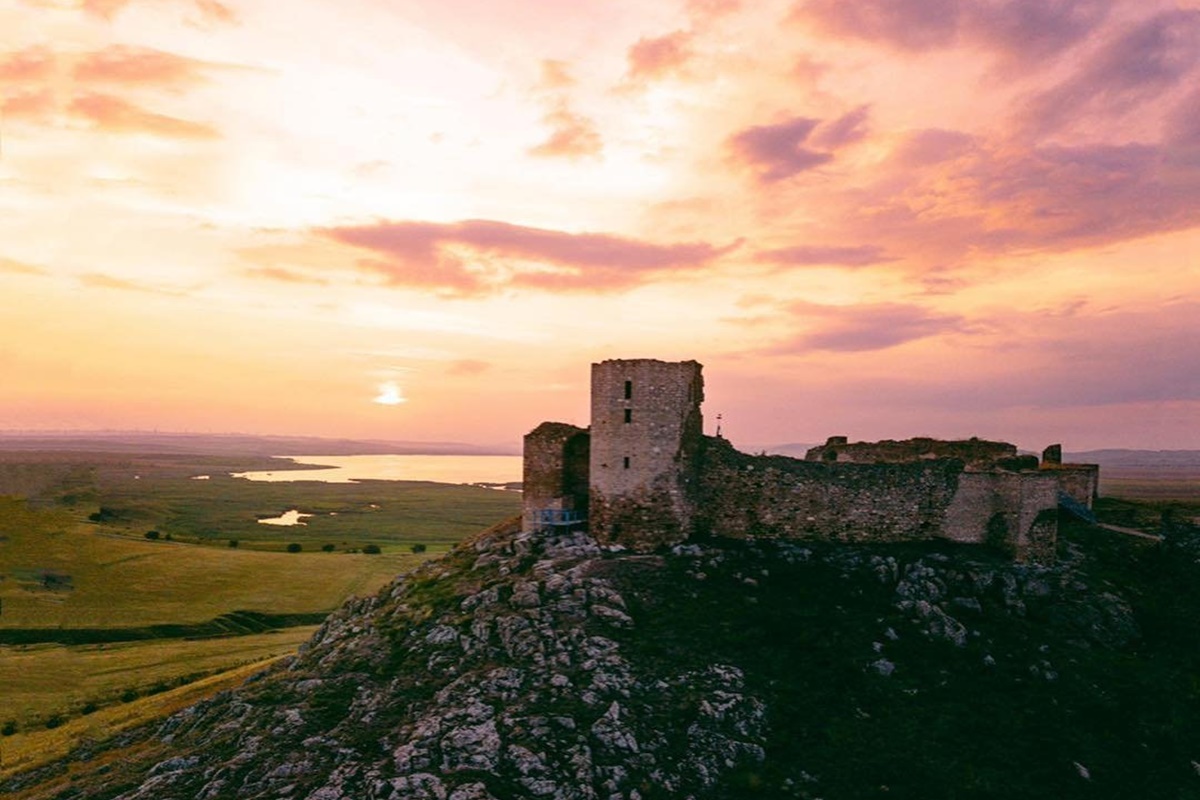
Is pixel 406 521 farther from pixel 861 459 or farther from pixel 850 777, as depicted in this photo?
pixel 850 777

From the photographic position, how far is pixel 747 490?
37.9 m

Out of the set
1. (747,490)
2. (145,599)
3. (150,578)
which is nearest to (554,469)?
(747,490)

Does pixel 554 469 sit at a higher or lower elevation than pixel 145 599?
higher

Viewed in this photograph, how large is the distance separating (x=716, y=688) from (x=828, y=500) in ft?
47.7

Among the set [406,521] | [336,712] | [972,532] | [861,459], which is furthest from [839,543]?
[406,521]

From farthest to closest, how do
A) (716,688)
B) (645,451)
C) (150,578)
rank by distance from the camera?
(150,578)
(645,451)
(716,688)

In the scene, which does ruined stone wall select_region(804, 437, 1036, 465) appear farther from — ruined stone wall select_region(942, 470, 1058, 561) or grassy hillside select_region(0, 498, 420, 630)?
grassy hillside select_region(0, 498, 420, 630)

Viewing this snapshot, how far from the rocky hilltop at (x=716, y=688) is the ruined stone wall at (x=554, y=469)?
3084 millimetres

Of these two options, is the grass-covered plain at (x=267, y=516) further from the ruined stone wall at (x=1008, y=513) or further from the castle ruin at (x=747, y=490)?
the ruined stone wall at (x=1008, y=513)

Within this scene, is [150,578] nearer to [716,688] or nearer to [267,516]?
[267,516]

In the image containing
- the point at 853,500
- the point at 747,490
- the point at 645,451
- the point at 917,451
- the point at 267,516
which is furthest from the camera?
the point at 267,516

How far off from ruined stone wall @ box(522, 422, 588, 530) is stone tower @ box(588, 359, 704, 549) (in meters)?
3.14

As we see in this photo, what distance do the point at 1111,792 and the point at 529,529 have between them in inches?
1057

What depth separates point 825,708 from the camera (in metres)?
26.0
